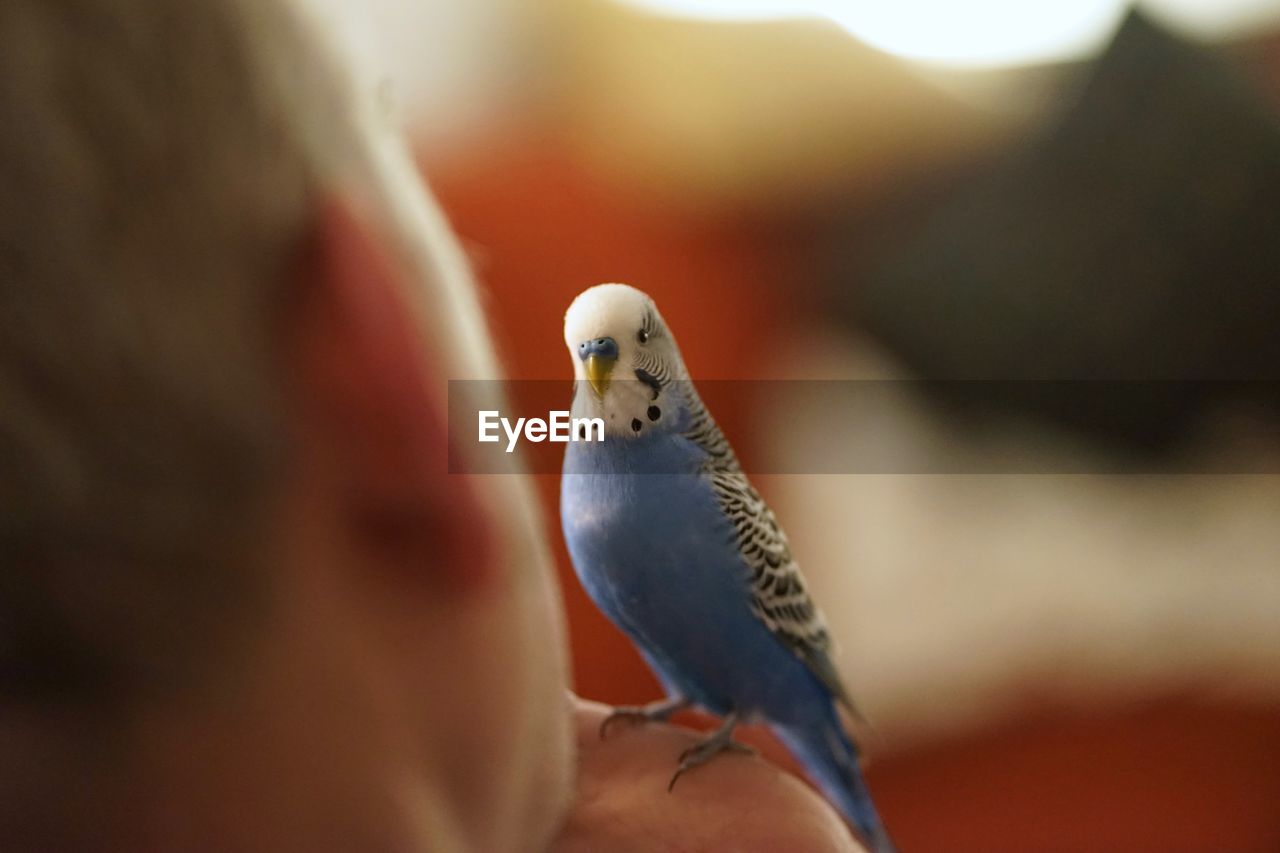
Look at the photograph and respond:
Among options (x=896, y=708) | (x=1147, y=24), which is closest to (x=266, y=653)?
(x=896, y=708)

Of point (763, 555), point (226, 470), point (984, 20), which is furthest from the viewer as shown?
point (984, 20)

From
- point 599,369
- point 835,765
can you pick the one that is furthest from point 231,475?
point 835,765

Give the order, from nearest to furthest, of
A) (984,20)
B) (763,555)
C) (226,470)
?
(226,470), (763,555), (984,20)

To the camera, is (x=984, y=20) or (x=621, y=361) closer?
(x=621, y=361)

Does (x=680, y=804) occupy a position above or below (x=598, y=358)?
below

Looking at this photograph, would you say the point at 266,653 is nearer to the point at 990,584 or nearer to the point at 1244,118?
the point at 990,584

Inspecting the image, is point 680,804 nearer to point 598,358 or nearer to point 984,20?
point 598,358

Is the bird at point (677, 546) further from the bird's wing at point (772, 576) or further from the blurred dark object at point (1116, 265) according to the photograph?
the blurred dark object at point (1116, 265)

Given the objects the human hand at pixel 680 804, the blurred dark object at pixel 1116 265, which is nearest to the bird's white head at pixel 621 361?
the human hand at pixel 680 804
